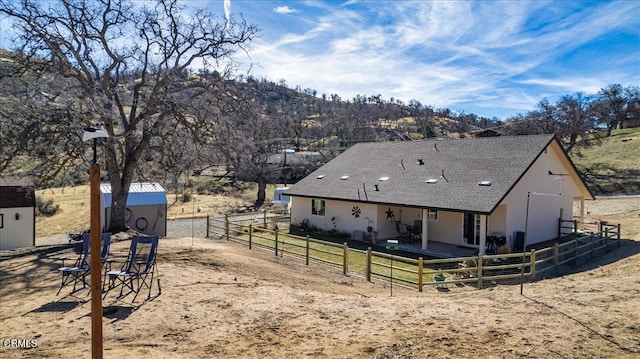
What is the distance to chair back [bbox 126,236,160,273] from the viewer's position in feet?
Answer: 32.2

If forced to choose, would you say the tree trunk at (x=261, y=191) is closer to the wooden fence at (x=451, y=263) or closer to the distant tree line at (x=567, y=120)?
the wooden fence at (x=451, y=263)

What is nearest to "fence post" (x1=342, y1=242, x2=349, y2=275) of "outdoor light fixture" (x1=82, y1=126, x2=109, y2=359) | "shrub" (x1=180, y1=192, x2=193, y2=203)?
"outdoor light fixture" (x1=82, y1=126, x2=109, y2=359)

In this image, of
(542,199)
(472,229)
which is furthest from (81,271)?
(542,199)

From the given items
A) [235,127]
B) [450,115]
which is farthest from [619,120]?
[235,127]

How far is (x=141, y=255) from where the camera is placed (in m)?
12.9

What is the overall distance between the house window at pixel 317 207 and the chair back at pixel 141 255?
461 inches

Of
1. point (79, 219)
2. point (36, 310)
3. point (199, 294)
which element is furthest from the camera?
point (79, 219)

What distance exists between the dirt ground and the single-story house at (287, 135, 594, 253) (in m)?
8.58

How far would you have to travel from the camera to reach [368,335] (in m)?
6.86

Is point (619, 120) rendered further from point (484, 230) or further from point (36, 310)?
point (36, 310)

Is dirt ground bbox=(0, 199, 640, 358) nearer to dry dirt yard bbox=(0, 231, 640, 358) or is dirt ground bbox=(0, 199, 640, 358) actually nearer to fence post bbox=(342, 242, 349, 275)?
dry dirt yard bbox=(0, 231, 640, 358)

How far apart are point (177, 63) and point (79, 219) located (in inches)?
700

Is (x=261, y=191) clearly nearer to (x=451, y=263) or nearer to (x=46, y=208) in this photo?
(x=46, y=208)

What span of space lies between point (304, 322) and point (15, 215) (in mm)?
20057
